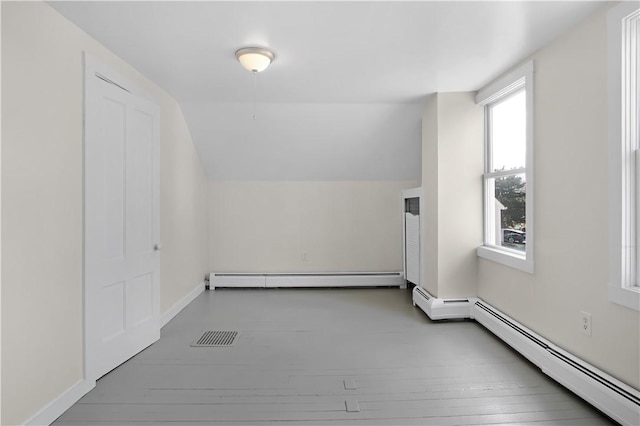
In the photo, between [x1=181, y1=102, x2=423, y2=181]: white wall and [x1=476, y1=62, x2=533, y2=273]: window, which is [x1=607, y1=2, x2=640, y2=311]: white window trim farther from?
[x1=181, y1=102, x2=423, y2=181]: white wall

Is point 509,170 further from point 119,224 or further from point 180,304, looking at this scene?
point 180,304

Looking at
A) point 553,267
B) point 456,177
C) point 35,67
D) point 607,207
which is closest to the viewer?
point 35,67

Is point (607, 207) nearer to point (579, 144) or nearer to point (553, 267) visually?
point (579, 144)

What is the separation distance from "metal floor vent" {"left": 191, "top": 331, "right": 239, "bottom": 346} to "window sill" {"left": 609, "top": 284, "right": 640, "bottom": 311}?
8.64ft

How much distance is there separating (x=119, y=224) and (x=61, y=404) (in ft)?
3.81

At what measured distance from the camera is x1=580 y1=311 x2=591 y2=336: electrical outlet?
2088mm

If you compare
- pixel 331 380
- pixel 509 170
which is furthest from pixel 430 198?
pixel 331 380

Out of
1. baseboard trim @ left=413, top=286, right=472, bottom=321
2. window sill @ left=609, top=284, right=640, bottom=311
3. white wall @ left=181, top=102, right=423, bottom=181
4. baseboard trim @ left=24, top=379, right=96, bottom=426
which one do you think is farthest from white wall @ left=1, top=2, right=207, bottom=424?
window sill @ left=609, top=284, right=640, bottom=311

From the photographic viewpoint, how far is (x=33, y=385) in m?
1.77

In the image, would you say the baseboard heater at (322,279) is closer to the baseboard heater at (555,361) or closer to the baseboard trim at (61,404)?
the baseboard heater at (555,361)

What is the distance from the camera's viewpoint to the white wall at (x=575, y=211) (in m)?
1.96

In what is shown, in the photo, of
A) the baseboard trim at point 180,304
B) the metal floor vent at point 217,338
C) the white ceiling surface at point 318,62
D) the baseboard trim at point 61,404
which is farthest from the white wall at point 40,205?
the baseboard trim at point 180,304

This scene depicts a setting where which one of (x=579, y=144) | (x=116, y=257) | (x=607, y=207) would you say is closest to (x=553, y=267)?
(x=607, y=207)

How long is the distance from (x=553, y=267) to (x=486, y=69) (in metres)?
1.65
